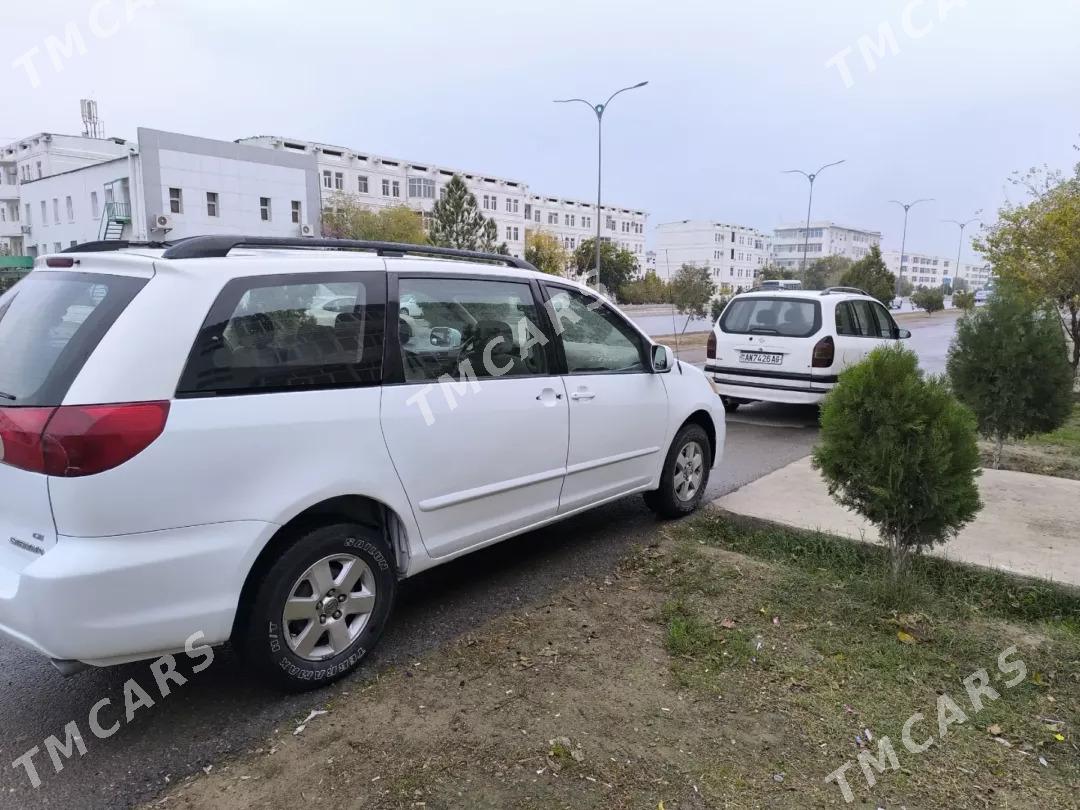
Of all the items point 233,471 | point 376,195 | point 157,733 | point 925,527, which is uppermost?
point 376,195

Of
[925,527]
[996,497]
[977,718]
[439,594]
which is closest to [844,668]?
[977,718]

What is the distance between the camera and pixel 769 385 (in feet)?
30.8

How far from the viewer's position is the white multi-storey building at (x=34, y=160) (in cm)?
6762

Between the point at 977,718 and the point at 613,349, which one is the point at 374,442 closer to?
the point at 613,349

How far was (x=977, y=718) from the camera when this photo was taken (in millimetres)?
2902

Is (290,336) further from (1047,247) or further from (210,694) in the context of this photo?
(1047,247)

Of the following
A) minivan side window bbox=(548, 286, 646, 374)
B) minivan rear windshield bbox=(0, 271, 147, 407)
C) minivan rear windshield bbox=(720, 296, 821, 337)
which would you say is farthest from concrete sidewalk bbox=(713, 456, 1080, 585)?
minivan rear windshield bbox=(0, 271, 147, 407)

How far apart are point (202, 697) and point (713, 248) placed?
132 metres

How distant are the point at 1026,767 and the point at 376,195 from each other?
80786mm

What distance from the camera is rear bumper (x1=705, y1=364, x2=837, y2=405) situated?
9.06m

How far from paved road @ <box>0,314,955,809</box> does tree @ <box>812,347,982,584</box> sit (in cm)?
150

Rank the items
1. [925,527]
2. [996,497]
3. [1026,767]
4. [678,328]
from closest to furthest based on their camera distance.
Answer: [1026,767] → [925,527] → [996,497] → [678,328]

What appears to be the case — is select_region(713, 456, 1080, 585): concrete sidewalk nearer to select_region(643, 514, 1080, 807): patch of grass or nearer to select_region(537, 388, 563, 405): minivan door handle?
select_region(643, 514, 1080, 807): patch of grass

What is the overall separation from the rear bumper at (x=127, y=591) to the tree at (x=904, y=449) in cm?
281
